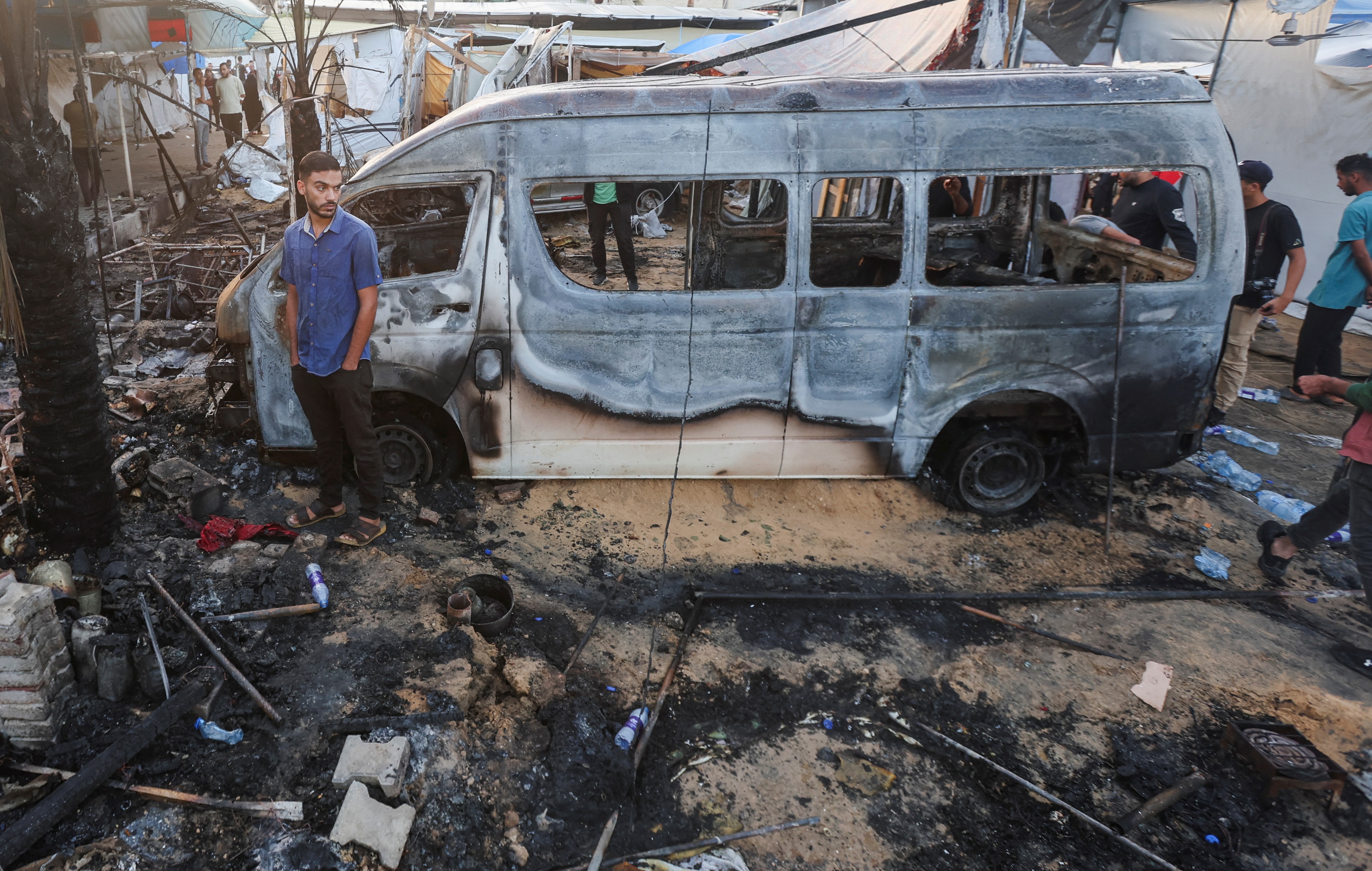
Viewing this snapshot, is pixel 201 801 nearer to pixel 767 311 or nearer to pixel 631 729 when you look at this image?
pixel 631 729

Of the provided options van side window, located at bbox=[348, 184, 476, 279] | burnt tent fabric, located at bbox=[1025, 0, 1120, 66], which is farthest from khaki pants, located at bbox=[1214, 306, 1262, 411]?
van side window, located at bbox=[348, 184, 476, 279]

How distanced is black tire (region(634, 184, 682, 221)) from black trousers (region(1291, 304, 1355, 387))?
Answer: 5.51 meters

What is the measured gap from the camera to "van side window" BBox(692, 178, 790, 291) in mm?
5469

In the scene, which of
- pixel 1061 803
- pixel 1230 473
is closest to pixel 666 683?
pixel 1061 803

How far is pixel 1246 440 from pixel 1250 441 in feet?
0.10

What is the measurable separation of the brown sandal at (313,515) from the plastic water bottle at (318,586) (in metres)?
0.51

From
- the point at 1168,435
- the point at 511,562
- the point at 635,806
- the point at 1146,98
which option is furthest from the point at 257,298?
the point at 1168,435

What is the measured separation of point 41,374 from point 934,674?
4526mm

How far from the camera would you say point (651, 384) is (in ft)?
15.4

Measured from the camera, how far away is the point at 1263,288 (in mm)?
6359

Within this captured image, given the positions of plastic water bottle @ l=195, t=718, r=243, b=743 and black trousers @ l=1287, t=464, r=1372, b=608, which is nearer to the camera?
plastic water bottle @ l=195, t=718, r=243, b=743

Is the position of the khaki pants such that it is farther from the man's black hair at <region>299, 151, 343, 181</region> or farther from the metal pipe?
the metal pipe

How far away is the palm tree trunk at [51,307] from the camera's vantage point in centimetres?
344

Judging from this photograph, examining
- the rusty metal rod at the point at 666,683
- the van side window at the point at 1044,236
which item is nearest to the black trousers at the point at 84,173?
the van side window at the point at 1044,236
